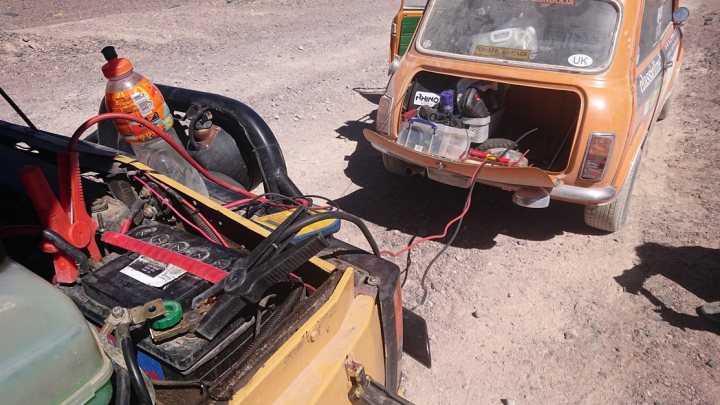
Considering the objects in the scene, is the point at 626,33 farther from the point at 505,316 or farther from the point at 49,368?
the point at 49,368

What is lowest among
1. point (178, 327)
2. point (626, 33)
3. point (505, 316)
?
point (505, 316)

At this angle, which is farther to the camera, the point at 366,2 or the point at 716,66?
the point at 366,2

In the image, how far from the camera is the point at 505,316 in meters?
3.64

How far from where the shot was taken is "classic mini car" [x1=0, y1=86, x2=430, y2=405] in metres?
1.21

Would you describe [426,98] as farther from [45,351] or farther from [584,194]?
[45,351]

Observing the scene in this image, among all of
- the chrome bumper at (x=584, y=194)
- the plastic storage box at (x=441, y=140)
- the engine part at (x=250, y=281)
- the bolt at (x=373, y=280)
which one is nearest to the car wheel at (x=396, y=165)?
the plastic storage box at (x=441, y=140)

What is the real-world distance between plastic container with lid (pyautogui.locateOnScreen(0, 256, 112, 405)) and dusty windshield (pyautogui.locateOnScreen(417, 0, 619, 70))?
381cm

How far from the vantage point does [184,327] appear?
1.79 meters

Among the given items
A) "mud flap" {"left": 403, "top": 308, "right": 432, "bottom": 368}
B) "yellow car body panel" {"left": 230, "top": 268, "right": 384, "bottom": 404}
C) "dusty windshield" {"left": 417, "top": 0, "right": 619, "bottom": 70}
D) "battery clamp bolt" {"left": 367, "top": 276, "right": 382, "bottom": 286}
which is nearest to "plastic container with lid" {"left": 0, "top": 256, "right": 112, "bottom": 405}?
"yellow car body panel" {"left": 230, "top": 268, "right": 384, "bottom": 404}

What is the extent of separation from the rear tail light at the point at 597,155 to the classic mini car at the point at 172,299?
209 cm

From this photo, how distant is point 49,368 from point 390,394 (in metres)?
1.04

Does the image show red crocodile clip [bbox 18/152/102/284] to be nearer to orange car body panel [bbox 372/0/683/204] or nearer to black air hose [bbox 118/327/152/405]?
black air hose [bbox 118/327/152/405]

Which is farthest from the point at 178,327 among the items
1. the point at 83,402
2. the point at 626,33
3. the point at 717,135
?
the point at 717,135

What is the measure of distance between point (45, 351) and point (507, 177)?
10.6 feet
